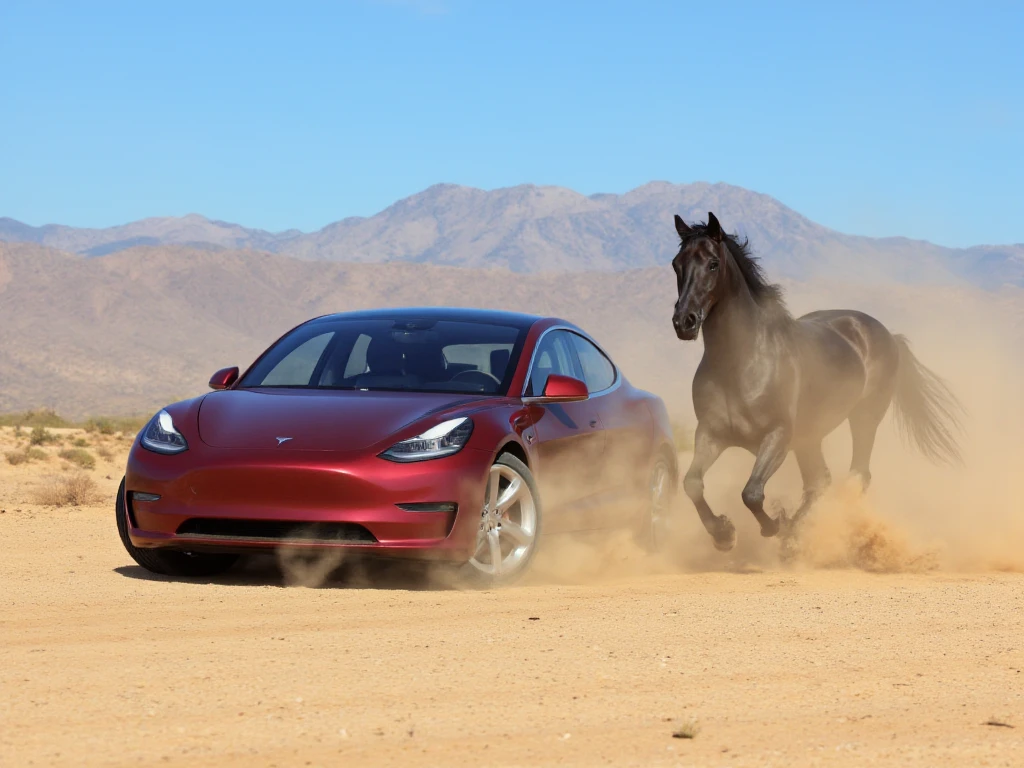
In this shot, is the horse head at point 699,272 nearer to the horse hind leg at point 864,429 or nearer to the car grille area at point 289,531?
the car grille area at point 289,531

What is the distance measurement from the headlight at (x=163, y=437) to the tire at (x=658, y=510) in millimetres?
3159

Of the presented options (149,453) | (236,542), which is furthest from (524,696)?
(149,453)

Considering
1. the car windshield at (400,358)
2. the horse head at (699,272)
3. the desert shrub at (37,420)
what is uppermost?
the horse head at (699,272)

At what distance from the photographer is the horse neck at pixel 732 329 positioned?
1003 centimetres

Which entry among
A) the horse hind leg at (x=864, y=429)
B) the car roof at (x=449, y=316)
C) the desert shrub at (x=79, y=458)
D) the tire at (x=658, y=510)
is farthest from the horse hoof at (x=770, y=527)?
the desert shrub at (x=79, y=458)

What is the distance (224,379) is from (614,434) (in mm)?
2400

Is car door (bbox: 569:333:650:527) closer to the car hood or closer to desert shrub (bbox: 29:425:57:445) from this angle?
the car hood

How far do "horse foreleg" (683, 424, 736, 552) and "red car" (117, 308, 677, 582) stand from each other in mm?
702

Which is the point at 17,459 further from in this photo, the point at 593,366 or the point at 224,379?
the point at 593,366

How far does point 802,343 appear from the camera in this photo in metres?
10.8

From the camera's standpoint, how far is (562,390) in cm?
828

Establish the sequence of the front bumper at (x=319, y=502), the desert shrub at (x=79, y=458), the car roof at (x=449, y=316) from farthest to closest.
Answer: the desert shrub at (x=79, y=458), the car roof at (x=449, y=316), the front bumper at (x=319, y=502)

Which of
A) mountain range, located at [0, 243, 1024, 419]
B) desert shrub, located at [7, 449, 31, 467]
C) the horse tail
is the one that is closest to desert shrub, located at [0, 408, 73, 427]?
desert shrub, located at [7, 449, 31, 467]

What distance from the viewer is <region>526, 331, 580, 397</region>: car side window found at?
8.66 meters
